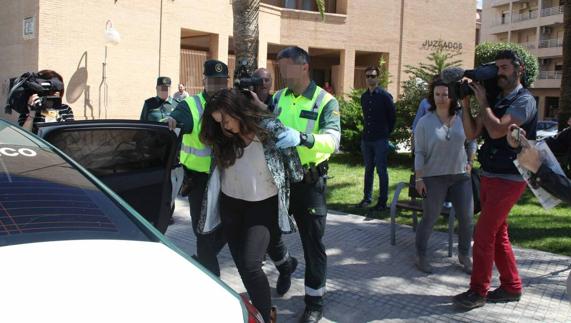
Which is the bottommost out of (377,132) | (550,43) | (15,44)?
(377,132)

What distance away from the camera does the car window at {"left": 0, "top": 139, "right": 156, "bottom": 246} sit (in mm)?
2055

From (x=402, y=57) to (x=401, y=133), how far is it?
13620 millimetres

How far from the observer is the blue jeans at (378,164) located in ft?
26.0

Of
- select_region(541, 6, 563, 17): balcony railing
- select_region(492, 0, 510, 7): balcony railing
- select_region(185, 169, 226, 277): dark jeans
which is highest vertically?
select_region(492, 0, 510, 7): balcony railing

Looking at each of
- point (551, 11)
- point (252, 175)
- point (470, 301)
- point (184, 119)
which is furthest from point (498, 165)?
point (551, 11)

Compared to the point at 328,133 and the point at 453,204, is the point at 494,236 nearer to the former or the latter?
the point at 453,204

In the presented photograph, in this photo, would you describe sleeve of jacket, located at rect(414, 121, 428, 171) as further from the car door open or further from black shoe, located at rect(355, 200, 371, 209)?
black shoe, located at rect(355, 200, 371, 209)

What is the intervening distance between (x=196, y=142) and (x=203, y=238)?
74 centimetres

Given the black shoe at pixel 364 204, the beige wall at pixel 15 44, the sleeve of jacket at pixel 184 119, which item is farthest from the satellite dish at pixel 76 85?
the sleeve of jacket at pixel 184 119

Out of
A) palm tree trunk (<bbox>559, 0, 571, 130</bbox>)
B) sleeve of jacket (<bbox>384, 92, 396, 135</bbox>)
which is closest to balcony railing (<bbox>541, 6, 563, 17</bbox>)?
palm tree trunk (<bbox>559, 0, 571, 130</bbox>)

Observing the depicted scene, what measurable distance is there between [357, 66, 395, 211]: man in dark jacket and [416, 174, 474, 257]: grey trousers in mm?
2551

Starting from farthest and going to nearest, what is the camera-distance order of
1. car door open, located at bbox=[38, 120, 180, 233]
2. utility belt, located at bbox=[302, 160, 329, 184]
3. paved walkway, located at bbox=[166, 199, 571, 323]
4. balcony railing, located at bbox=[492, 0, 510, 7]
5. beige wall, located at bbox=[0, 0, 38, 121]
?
balcony railing, located at bbox=[492, 0, 510, 7] < beige wall, located at bbox=[0, 0, 38, 121] < paved walkway, located at bbox=[166, 199, 571, 323] < car door open, located at bbox=[38, 120, 180, 233] < utility belt, located at bbox=[302, 160, 329, 184]

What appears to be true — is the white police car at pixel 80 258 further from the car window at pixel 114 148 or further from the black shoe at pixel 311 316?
the black shoe at pixel 311 316

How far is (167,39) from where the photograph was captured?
18188 mm
